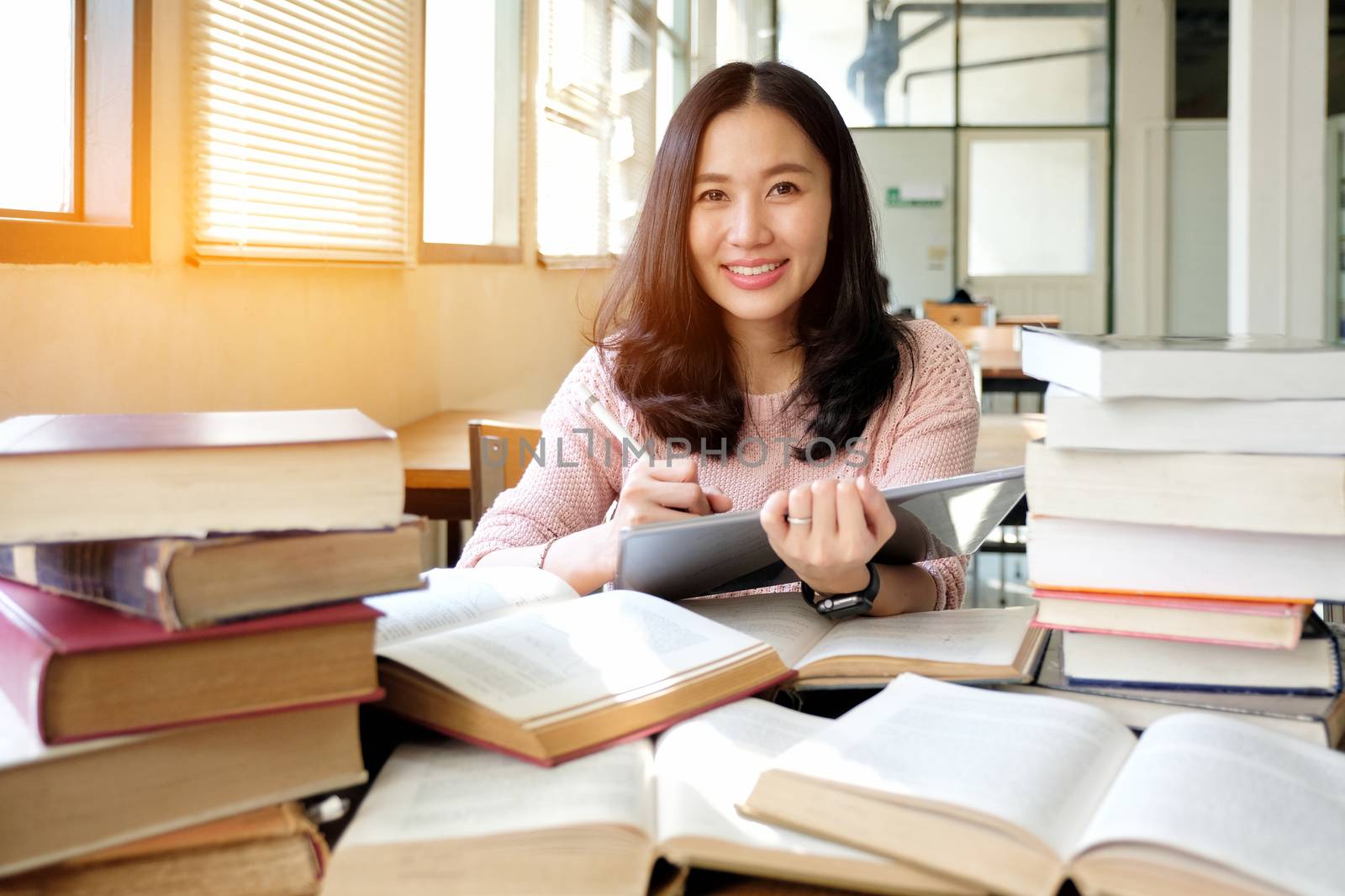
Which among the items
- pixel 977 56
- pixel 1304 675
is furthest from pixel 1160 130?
pixel 1304 675

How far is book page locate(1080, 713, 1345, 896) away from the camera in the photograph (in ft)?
1.61

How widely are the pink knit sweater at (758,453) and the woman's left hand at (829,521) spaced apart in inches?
18.7

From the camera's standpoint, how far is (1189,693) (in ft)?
2.41

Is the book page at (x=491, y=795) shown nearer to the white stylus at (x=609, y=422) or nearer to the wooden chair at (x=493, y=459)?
the white stylus at (x=609, y=422)

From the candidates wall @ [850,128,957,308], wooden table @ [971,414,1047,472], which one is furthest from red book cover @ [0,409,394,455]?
wall @ [850,128,957,308]

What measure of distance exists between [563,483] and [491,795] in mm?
963

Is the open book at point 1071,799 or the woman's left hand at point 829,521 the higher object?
the woman's left hand at point 829,521

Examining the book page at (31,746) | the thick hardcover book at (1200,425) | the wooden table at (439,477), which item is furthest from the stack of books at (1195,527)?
the wooden table at (439,477)

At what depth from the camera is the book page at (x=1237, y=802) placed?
19.3 inches

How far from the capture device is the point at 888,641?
2.77 feet

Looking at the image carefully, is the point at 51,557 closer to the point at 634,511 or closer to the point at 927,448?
the point at 634,511

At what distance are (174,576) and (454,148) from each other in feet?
11.1

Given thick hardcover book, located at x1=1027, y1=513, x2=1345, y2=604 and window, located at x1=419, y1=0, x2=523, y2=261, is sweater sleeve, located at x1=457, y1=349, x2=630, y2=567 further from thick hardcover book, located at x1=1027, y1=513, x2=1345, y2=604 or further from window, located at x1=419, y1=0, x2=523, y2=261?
window, located at x1=419, y1=0, x2=523, y2=261

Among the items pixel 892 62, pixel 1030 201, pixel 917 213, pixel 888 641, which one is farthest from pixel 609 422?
pixel 892 62
